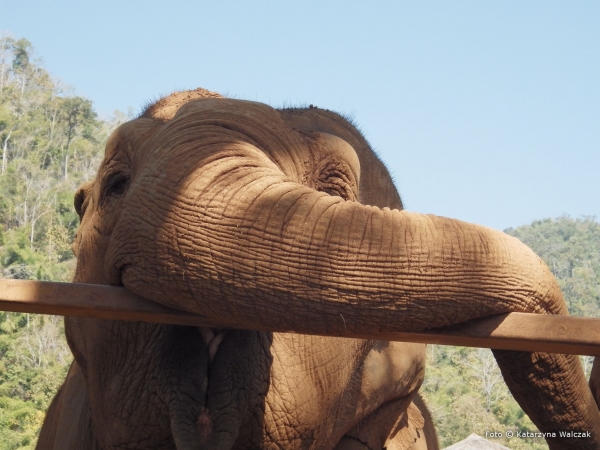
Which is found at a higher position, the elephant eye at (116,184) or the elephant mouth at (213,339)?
the elephant eye at (116,184)

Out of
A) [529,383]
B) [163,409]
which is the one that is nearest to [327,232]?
[529,383]

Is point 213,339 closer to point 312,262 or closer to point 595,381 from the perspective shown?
point 312,262

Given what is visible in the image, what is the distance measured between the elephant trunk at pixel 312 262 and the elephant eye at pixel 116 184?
692mm

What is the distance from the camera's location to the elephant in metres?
2.22

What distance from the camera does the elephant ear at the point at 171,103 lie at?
10.9 feet

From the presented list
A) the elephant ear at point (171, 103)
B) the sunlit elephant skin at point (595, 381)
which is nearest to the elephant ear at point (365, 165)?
the elephant ear at point (171, 103)

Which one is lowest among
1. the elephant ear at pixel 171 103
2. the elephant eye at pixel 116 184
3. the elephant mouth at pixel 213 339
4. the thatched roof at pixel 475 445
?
the thatched roof at pixel 475 445

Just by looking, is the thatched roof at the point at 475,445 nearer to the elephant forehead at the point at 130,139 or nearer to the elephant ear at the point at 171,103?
the elephant ear at the point at 171,103

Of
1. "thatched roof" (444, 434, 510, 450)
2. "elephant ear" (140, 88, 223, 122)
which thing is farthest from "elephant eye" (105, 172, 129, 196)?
"thatched roof" (444, 434, 510, 450)

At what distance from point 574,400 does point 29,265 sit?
107ft

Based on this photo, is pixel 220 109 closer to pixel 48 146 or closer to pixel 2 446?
pixel 2 446

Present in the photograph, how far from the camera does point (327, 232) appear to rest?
224 cm

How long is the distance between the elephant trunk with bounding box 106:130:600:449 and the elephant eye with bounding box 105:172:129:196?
0.69 metres

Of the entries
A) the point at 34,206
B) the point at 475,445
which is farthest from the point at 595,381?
the point at 34,206
